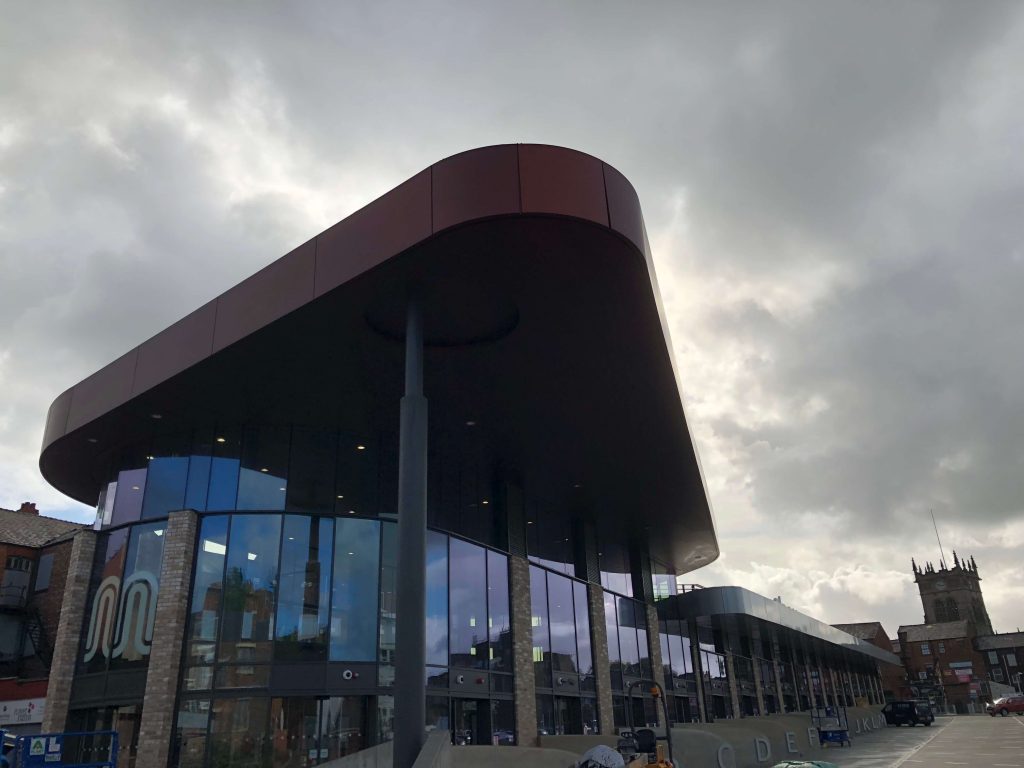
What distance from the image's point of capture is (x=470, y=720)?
2134 cm

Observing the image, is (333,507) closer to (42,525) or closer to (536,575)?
(536,575)

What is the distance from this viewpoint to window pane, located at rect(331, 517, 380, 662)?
60.4ft

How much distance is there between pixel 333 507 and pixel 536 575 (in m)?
9.52

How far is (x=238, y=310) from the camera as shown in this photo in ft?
51.4

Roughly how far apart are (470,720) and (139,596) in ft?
32.1

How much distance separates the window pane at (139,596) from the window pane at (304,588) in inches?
131

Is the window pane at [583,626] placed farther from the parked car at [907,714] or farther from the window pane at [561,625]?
the parked car at [907,714]

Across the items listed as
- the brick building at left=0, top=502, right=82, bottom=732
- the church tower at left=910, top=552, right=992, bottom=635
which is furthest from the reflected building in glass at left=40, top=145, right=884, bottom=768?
the church tower at left=910, top=552, right=992, bottom=635

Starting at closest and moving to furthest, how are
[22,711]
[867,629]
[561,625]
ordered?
[561,625] → [22,711] → [867,629]

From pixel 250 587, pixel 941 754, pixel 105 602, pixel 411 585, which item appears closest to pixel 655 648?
pixel 941 754

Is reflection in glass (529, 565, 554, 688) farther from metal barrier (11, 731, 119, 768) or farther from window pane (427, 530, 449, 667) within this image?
metal barrier (11, 731, 119, 768)

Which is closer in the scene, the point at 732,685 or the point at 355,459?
the point at 355,459

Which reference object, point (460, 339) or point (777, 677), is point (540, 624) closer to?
point (460, 339)

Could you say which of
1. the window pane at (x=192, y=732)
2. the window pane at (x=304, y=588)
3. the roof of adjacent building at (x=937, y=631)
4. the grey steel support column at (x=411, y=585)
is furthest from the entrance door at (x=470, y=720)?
the roof of adjacent building at (x=937, y=631)
